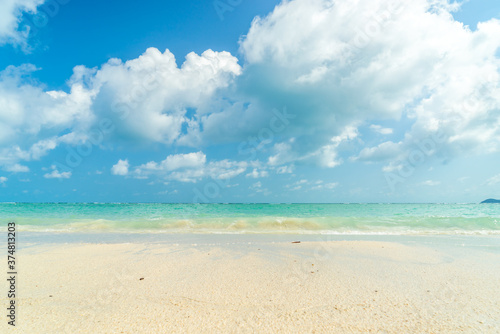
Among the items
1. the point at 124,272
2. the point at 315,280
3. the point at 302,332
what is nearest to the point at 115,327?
the point at 302,332

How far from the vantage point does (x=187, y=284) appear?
4496 mm

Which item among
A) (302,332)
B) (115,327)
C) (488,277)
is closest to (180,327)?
(115,327)

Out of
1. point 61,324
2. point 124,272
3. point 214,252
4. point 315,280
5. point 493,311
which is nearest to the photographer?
point 61,324

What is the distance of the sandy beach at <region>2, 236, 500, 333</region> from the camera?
3.04 metres

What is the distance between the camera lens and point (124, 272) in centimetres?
534

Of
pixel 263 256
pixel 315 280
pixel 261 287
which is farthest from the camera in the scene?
pixel 263 256

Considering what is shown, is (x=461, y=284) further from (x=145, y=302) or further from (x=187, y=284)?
(x=145, y=302)

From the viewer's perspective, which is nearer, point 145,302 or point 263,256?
point 145,302

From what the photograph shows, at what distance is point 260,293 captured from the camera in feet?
13.2

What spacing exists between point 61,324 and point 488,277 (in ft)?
23.0

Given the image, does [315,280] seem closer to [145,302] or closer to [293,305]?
[293,305]

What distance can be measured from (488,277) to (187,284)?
562 cm

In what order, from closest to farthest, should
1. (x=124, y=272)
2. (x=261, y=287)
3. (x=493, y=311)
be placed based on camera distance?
1. (x=493, y=311)
2. (x=261, y=287)
3. (x=124, y=272)

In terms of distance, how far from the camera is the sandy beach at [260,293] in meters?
3.04
